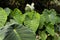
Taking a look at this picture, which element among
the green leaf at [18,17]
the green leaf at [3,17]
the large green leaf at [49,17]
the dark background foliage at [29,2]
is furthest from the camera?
the dark background foliage at [29,2]

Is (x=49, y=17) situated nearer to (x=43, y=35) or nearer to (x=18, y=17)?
(x=43, y=35)

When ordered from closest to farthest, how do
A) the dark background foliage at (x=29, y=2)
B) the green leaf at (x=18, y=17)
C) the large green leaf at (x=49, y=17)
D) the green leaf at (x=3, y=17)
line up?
1. the green leaf at (x=3, y=17)
2. the green leaf at (x=18, y=17)
3. the large green leaf at (x=49, y=17)
4. the dark background foliage at (x=29, y=2)

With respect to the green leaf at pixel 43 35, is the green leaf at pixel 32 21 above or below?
above

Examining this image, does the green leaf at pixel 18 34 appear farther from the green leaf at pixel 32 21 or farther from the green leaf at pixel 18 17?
the green leaf at pixel 18 17

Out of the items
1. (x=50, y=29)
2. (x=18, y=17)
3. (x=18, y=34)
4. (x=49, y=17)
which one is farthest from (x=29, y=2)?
(x=18, y=34)

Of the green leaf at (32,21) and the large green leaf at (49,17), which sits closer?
the green leaf at (32,21)

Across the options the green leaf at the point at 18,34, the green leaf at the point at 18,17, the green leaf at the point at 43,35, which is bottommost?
the green leaf at the point at 18,34

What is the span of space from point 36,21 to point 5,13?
21.4 inches

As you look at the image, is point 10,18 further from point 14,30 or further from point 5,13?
point 14,30

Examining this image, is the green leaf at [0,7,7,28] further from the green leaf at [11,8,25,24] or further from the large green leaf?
the large green leaf

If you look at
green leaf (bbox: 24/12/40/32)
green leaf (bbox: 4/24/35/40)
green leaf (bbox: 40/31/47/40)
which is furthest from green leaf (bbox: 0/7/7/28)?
green leaf (bbox: 4/24/35/40)

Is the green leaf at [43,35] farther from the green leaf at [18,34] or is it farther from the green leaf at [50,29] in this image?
the green leaf at [18,34]

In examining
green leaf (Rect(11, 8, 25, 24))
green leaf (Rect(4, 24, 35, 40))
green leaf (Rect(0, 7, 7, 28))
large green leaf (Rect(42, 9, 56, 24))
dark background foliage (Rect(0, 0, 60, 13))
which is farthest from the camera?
dark background foliage (Rect(0, 0, 60, 13))

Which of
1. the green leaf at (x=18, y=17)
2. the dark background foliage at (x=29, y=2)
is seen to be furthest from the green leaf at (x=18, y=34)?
the dark background foliage at (x=29, y=2)
